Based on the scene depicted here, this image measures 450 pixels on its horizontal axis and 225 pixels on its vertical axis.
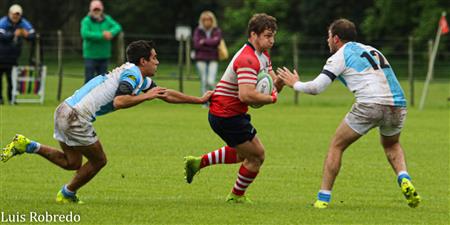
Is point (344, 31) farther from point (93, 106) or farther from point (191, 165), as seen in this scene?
point (93, 106)

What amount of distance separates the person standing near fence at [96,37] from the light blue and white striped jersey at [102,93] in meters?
13.0

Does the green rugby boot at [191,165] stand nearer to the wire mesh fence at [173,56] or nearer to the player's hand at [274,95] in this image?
the player's hand at [274,95]

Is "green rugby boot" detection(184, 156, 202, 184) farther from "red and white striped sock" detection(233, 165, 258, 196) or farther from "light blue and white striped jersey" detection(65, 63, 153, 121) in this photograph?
"light blue and white striped jersey" detection(65, 63, 153, 121)

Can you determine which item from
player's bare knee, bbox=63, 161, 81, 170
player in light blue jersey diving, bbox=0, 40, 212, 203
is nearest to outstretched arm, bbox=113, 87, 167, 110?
player in light blue jersey diving, bbox=0, 40, 212, 203

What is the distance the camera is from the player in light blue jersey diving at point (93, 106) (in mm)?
10117

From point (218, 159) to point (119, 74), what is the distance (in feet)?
5.01

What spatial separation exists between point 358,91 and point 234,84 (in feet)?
3.79

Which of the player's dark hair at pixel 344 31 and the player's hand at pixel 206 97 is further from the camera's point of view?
the player's dark hair at pixel 344 31

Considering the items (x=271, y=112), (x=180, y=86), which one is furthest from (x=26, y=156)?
(x=180, y=86)

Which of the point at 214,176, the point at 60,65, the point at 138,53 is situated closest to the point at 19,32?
the point at 60,65

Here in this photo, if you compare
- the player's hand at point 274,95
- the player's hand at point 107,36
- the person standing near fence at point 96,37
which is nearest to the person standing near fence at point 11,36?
the person standing near fence at point 96,37

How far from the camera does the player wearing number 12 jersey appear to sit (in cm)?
1029

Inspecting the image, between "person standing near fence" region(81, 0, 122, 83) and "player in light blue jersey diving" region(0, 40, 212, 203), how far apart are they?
12.9 metres

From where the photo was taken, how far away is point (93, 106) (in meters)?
10.2
